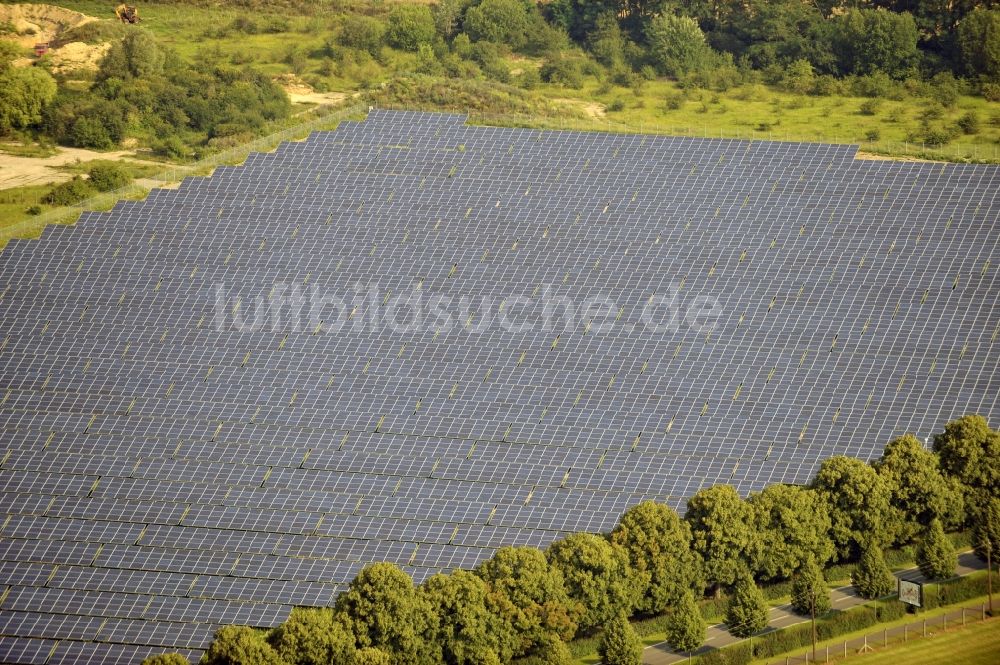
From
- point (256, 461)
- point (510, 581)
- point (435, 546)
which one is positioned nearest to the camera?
point (510, 581)

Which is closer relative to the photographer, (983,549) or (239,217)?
(983,549)

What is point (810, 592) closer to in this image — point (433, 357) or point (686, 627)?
point (686, 627)

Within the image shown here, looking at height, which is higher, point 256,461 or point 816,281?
point 816,281

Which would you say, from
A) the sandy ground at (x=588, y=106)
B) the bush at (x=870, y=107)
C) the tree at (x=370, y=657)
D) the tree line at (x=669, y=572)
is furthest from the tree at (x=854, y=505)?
the sandy ground at (x=588, y=106)

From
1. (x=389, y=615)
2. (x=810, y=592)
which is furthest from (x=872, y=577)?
(x=389, y=615)

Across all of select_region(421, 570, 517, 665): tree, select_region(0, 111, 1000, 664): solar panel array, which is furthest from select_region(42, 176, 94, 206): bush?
select_region(421, 570, 517, 665): tree

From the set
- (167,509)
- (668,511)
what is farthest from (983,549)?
(167,509)

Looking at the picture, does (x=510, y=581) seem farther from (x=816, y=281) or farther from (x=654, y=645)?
(x=816, y=281)
